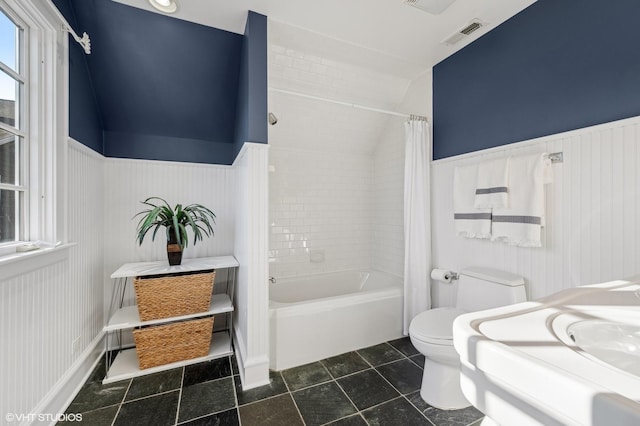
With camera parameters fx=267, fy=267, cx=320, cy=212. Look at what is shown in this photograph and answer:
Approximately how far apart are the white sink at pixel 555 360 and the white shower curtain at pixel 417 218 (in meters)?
1.61

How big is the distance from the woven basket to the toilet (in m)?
1.58

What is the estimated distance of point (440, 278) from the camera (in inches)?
92.0

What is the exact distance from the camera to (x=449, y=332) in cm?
165

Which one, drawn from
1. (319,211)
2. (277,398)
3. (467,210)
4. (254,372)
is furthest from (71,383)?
(467,210)

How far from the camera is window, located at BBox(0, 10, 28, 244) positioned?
4.37 feet

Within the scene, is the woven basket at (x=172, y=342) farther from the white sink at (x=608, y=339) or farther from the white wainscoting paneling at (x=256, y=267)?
the white sink at (x=608, y=339)

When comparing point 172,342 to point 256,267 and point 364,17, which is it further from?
point 364,17

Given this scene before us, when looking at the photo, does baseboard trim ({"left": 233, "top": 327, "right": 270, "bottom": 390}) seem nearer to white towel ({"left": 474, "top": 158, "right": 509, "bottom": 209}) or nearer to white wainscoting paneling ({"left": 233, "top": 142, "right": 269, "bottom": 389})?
white wainscoting paneling ({"left": 233, "top": 142, "right": 269, "bottom": 389})

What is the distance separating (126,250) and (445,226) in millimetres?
2895

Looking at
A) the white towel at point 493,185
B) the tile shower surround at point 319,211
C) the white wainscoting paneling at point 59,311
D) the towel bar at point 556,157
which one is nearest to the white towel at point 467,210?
the white towel at point 493,185

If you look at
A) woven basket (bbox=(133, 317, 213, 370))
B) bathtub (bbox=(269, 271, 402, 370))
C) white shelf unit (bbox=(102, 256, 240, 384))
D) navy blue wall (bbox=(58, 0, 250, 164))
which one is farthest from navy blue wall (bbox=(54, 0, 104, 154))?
bathtub (bbox=(269, 271, 402, 370))

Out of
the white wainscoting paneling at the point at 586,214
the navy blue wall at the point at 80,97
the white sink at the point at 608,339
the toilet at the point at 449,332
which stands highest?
the navy blue wall at the point at 80,97

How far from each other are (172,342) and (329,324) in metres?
1.21

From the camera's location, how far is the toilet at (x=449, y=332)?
1610 millimetres
